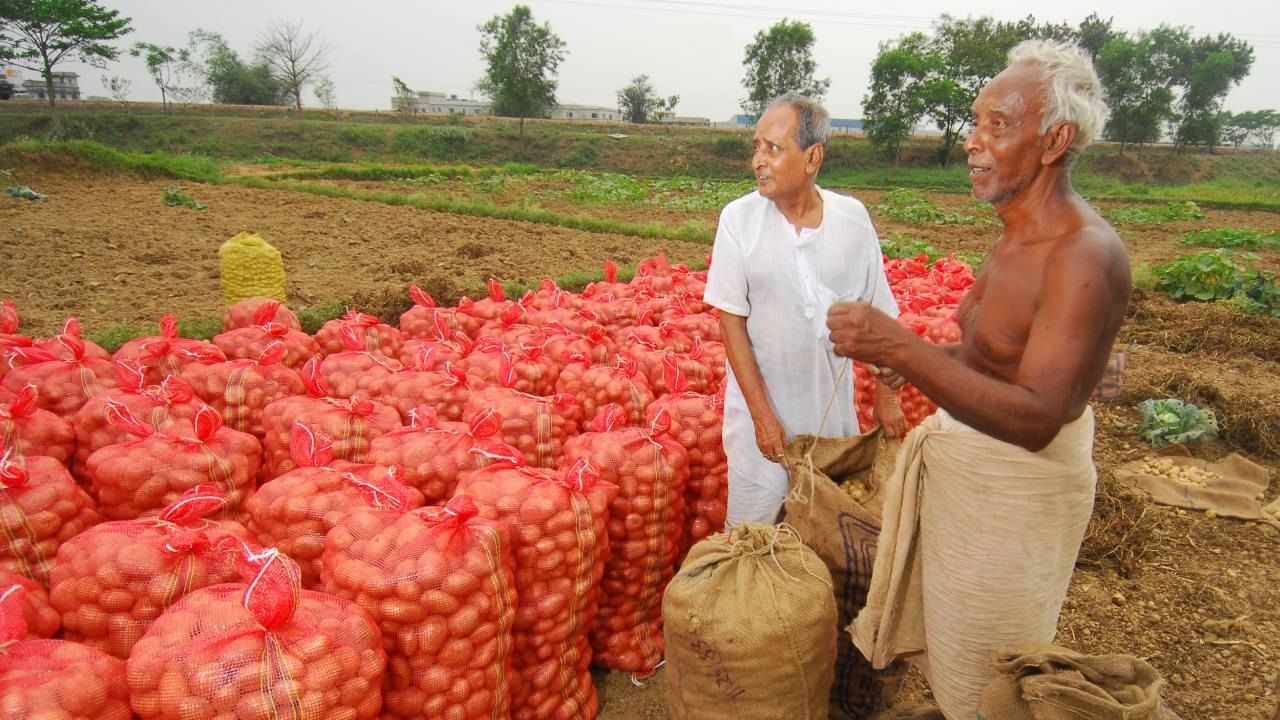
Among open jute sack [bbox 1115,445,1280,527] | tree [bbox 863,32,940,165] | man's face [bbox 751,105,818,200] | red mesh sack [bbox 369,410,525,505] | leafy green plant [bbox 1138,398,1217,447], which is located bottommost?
open jute sack [bbox 1115,445,1280,527]

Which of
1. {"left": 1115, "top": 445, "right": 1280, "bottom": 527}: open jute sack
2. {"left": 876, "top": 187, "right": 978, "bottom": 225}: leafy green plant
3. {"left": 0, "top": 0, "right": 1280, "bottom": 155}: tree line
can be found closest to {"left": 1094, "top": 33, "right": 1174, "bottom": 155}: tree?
{"left": 0, "top": 0, "right": 1280, "bottom": 155}: tree line

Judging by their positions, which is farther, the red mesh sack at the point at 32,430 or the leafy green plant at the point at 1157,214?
the leafy green plant at the point at 1157,214

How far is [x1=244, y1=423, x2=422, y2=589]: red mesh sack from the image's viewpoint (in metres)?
2.00

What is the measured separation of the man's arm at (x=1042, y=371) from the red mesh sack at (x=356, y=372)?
7.70ft

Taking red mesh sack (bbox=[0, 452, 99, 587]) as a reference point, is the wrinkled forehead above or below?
above

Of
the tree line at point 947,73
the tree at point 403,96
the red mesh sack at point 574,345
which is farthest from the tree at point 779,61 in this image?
the red mesh sack at point 574,345

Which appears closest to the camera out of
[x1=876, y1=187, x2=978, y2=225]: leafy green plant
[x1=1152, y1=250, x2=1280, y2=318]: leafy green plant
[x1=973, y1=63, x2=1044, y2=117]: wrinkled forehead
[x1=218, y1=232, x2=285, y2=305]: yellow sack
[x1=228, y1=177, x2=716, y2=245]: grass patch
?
[x1=973, y1=63, x2=1044, y2=117]: wrinkled forehead

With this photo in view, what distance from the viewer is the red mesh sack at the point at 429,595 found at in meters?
1.71

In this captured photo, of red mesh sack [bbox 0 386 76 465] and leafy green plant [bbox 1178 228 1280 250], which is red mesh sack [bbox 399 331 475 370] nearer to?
red mesh sack [bbox 0 386 76 465]

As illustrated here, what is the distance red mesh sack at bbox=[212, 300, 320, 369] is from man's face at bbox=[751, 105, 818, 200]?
2.41 metres

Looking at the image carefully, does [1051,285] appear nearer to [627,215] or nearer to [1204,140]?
[627,215]

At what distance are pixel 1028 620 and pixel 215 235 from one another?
417 inches

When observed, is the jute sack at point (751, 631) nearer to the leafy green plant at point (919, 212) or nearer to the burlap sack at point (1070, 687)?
the burlap sack at point (1070, 687)

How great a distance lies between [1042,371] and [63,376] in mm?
3429
